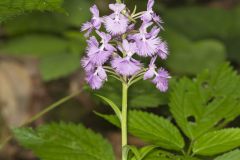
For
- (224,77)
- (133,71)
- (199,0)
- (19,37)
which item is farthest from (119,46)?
(199,0)

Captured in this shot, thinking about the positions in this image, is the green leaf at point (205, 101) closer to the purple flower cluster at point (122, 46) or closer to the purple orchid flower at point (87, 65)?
the purple flower cluster at point (122, 46)

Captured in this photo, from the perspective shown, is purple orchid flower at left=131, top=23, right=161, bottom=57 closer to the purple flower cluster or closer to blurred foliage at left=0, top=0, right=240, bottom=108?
the purple flower cluster

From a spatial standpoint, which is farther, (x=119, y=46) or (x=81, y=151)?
(x=81, y=151)

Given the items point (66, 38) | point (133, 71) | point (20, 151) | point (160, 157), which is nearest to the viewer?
point (133, 71)

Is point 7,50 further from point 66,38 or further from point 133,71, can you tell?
point 133,71

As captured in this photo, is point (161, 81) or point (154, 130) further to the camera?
point (154, 130)

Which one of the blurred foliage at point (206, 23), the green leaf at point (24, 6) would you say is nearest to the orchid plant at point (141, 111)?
the green leaf at point (24, 6)

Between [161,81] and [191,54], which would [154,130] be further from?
[191,54]

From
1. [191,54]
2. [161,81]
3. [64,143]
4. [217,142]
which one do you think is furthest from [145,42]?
[191,54]
